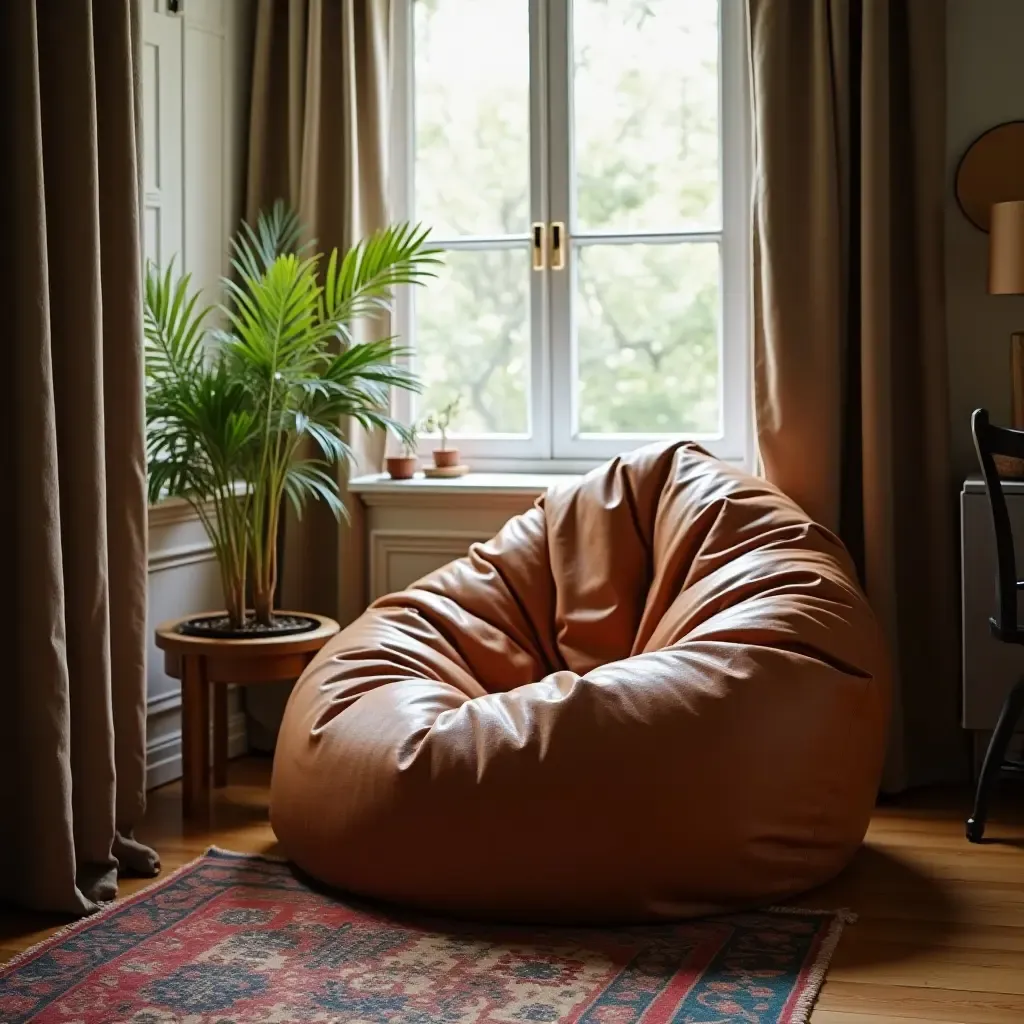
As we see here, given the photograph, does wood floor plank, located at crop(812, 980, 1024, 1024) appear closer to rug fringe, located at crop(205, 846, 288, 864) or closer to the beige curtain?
rug fringe, located at crop(205, 846, 288, 864)


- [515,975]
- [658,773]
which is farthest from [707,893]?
[515,975]

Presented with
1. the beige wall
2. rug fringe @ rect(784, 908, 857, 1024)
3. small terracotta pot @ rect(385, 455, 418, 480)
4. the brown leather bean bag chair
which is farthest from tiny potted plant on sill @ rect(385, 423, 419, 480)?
rug fringe @ rect(784, 908, 857, 1024)

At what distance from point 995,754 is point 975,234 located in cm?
144

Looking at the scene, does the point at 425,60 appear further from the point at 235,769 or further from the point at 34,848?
the point at 34,848

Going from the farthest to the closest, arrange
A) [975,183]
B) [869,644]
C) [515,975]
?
1. [975,183]
2. [869,644]
3. [515,975]

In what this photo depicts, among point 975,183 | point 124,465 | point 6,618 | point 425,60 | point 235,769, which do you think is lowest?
point 235,769

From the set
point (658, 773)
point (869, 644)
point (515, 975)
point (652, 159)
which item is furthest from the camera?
point (652, 159)

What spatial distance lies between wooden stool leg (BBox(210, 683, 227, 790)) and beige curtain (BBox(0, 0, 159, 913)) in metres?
0.64

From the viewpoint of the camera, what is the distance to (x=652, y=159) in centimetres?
437

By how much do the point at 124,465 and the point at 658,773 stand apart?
1.34m

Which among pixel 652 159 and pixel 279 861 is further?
pixel 652 159

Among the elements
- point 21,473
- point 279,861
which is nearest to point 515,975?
point 279,861

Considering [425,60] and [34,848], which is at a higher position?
[425,60]

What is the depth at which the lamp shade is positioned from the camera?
11.9ft
